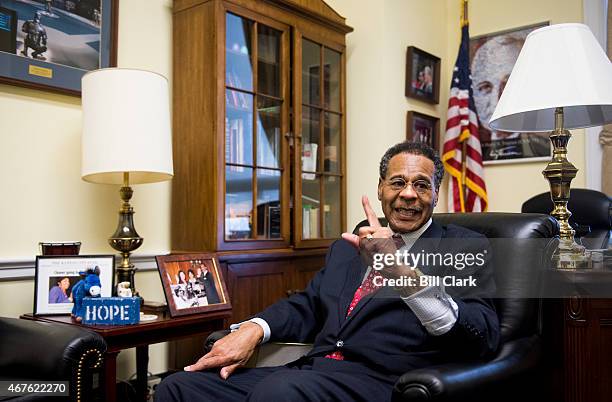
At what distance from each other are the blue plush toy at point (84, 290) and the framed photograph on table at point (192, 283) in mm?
218

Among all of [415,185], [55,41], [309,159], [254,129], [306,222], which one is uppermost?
[55,41]

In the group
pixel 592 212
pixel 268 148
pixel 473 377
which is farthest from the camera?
pixel 268 148

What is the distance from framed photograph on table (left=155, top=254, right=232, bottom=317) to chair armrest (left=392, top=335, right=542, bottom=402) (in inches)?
42.3

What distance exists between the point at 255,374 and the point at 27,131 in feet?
4.51

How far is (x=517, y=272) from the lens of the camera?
5.11ft

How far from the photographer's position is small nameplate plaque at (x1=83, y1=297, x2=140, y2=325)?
1845 millimetres

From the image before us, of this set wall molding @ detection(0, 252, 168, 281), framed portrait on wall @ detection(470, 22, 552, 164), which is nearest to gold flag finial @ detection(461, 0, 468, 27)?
framed portrait on wall @ detection(470, 22, 552, 164)

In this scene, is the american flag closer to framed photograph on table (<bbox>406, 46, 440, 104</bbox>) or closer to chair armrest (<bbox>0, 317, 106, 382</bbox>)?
framed photograph on table (<bbox>406, 46, 440, 104</bbox>)

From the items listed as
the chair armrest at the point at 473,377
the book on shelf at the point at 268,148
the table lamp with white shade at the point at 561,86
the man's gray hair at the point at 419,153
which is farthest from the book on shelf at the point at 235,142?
the chair armrest at the point at 473,377

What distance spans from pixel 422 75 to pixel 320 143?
103 centimetres

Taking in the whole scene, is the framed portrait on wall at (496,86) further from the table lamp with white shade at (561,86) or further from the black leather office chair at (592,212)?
the table lamp with white shade at (561,86)

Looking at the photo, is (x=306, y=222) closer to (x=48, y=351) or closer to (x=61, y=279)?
(x=61, y=279)

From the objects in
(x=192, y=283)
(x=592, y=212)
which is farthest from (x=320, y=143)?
(x=592, y=212)

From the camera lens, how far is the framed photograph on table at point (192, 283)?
2.02 m
